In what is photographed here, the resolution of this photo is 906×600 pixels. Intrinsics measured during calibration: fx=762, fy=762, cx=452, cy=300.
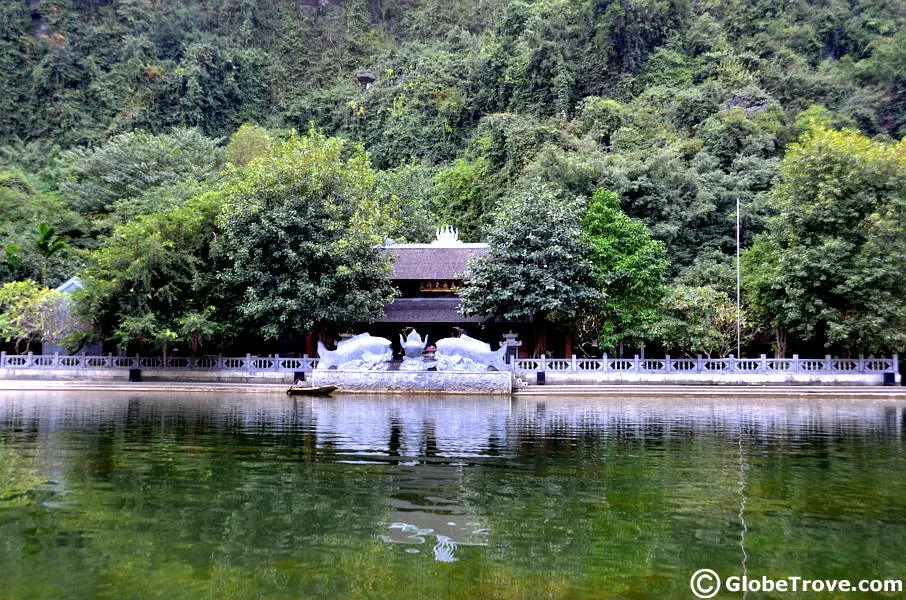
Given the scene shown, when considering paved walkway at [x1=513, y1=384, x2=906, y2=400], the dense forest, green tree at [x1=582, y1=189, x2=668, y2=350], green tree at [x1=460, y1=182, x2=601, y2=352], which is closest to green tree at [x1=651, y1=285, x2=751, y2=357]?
the dense forest

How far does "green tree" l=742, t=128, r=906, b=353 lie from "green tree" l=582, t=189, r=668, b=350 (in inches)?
199

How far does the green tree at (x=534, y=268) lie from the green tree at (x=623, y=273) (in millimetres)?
820

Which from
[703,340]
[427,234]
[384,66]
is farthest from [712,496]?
[384,66]

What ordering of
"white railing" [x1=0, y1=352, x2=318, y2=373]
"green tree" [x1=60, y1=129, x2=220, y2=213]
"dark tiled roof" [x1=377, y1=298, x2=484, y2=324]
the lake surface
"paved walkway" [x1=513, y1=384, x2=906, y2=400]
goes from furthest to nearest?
1. "green tree" [x1=60, y1=129, x2=220, y2=213]
2. "dark tiled roof" [x1=377, y1=298, x2=484, y2=324]
3. "white railing" [x1=0, y1=352, x2=318, y2=373]
4. "paved walkway" [x1=513, y1=384, x2=906, y2=400]
5. the lake surface

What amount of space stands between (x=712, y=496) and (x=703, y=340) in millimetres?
24857

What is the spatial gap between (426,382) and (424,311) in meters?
9.50

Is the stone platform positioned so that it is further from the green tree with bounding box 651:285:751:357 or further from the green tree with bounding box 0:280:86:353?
the green tree with bounding box 0:280:86:353

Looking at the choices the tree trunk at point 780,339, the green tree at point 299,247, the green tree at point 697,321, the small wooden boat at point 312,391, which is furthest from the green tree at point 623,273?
the small wooden boat at point 312,391

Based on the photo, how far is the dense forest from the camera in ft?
112

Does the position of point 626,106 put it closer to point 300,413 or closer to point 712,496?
point 300,413

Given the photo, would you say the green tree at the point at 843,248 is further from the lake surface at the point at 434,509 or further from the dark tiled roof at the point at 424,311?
the lake surface at the point at 434,509

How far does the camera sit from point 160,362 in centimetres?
3619

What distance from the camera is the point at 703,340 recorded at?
3462cm

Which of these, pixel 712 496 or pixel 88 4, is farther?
pixel 88 4
